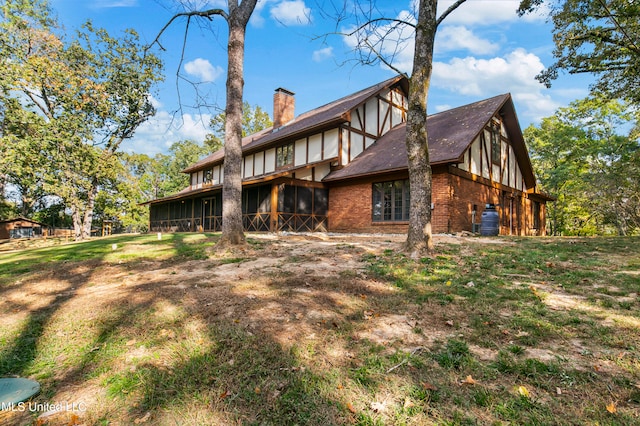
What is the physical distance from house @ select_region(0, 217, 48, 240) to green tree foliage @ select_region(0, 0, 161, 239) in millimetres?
7219

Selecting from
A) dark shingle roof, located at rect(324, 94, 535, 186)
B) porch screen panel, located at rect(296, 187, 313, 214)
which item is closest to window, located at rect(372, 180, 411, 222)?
dark shingle roof, located at rect(324, 94, 535, 186)

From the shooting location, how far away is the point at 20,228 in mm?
29578

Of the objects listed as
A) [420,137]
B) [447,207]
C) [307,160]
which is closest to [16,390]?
[420,137]

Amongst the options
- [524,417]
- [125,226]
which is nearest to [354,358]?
[524,417]

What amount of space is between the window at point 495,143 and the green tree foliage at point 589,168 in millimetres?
4513

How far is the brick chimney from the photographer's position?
930 inches

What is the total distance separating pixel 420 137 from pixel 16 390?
716 centimetres

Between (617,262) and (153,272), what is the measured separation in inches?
358

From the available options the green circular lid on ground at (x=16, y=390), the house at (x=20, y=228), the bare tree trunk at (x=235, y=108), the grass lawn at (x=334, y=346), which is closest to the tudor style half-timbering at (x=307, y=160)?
the bare tree trunk at (x=235, y=108)

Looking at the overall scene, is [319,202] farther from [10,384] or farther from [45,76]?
[45,76]

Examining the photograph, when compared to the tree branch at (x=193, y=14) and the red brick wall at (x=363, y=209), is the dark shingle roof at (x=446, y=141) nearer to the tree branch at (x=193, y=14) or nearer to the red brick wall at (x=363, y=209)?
the red brick wall at (x=363, y=209)

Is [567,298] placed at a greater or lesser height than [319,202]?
lesser

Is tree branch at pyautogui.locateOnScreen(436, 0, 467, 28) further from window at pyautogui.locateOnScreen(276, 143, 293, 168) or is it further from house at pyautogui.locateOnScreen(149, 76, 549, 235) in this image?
window at pyautogui.locateOnScreen(276, 143, 293, 168)

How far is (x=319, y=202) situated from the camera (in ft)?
57.3
